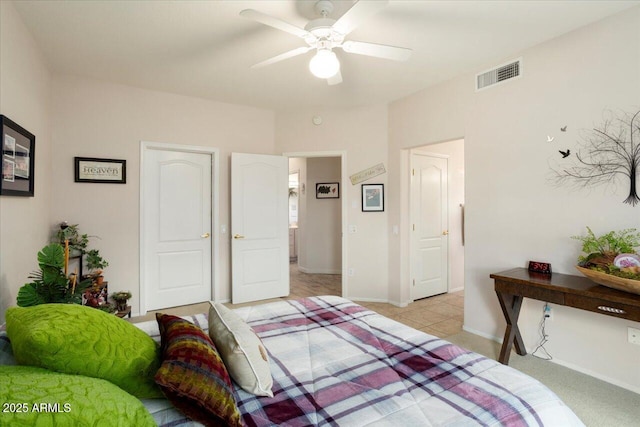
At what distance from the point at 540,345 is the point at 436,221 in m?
2.07

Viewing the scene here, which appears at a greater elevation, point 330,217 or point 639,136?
point 639,136

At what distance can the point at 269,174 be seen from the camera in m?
4.30

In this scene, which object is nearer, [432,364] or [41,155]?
[432,364]

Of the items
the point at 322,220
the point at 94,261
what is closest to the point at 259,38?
the point at 94,261

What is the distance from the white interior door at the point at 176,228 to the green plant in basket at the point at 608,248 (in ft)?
12.5

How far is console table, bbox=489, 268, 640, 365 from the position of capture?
192 centimetres

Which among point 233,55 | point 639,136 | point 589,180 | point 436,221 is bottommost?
point 436,221

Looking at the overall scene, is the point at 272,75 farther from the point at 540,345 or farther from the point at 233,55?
the point at 540,345

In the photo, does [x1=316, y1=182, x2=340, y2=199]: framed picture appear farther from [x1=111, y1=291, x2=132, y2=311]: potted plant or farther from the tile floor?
[x1=111, y1=291, x2=132, y2=311]: potted plant

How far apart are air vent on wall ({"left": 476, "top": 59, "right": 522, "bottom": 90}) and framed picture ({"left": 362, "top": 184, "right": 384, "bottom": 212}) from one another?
1620 mm

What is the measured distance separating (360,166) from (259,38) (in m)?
2.15

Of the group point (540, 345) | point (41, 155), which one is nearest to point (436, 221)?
point (540, 345)

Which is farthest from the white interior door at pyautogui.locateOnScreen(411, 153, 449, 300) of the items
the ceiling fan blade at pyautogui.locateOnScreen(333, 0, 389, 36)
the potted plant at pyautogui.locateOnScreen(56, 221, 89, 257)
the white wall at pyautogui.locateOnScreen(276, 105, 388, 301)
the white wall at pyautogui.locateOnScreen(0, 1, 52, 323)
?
the white wall at pyautogui.locateOnScreen(0, 1, 52, 323)

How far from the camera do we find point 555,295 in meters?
2.23
